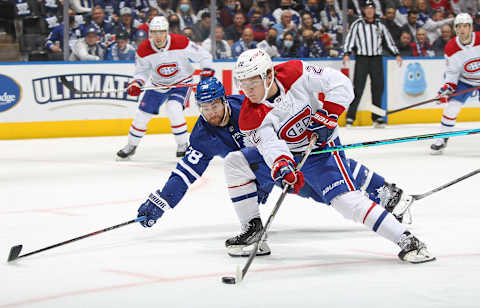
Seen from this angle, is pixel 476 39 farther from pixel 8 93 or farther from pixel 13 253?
pixel 13 253

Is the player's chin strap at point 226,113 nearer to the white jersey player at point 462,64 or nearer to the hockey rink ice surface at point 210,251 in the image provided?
the hockey rink ice surface at point 210,251

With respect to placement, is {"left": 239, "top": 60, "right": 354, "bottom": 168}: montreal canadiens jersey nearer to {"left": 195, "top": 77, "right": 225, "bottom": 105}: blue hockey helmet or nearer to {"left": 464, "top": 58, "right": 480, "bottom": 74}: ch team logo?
{"left": 195, "top": 77, "right": 225, "bottom": 105}: blue hockey helmet

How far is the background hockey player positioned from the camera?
3430 mm

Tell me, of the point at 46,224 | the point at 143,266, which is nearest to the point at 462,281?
the point at 143,266

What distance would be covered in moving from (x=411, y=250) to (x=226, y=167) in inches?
37.6

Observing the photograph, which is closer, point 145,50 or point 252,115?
point 252,115

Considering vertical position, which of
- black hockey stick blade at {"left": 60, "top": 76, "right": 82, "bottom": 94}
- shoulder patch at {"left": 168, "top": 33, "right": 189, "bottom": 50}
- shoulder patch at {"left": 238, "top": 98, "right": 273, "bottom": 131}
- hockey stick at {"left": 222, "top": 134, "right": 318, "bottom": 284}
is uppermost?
shoulder patch at {"left": 238, "top": 98, "right": 273, "bottom": 131}

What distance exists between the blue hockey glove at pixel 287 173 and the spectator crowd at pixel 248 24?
6251 mm

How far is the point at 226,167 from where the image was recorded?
3461 millimetres

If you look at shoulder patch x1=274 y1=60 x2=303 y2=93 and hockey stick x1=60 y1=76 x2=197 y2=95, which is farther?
hockey stick x1=60 y1=76 x2=197 y2=95

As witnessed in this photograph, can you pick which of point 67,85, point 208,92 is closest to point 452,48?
point 67,85

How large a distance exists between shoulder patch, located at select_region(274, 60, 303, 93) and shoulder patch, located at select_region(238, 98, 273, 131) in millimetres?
159

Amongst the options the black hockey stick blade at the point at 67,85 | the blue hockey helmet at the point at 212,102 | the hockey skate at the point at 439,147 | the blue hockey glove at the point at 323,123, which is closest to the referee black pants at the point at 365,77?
the hockey skate at the point at 439,147

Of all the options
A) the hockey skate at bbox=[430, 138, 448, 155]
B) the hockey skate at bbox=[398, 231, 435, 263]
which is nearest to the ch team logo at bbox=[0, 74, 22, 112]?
the hockey skate at bbox=[430, 138, 448, 155]
